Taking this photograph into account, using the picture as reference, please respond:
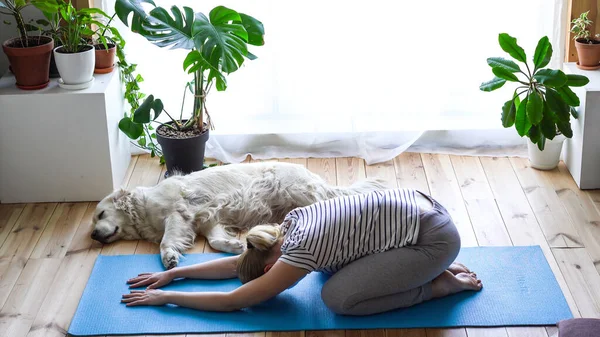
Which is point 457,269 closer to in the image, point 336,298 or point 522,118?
point 336,298

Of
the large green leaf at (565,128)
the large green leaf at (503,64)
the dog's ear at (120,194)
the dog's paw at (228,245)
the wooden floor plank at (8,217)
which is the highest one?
the large green leaf at (503,64)

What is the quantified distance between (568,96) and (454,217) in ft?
2.50

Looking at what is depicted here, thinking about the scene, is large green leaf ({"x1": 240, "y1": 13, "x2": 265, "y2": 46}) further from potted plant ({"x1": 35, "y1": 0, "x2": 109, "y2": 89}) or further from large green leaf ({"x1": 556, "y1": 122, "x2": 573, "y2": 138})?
large green leaf ({"x1": 556, "y1": 122, "x2": 573, "y2": 138})

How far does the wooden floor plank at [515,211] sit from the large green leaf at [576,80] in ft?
1.82

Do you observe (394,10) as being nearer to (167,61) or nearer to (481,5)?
(481,5)

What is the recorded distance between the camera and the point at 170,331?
2877mm

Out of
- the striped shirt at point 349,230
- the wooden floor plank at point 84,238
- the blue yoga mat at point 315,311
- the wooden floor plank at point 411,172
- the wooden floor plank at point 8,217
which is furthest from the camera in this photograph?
the wooden floor plank at point 411,172

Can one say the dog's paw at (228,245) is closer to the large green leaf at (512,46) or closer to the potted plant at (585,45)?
the large green leaf at (512,46)

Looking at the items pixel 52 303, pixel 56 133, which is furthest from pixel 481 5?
pixel 52 303

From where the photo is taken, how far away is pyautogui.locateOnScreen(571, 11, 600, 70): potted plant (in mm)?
3928

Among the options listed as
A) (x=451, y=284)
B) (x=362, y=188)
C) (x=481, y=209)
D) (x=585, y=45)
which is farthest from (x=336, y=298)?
(x=585, y=45)

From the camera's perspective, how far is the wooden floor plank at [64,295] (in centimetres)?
293

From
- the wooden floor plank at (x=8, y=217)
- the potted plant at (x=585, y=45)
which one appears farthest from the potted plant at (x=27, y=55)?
the potted plant at (x=585, y=45)

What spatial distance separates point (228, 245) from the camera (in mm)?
3426
